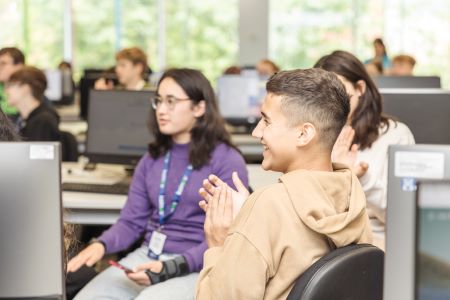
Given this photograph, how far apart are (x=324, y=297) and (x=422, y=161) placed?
46 centimetres

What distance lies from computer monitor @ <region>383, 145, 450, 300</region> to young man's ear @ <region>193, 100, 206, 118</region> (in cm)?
193

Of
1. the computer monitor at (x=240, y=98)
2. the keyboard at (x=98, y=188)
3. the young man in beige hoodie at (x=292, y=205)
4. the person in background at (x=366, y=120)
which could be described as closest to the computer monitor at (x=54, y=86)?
the computer monitor at (x=240, y=98)

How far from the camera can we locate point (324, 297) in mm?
1649

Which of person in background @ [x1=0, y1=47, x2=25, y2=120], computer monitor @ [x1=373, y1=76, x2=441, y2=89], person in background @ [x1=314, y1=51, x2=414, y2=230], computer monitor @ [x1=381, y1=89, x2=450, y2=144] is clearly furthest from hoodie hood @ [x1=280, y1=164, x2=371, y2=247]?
person in background @ [x1=0, y1=47, x2=25, y2=120]

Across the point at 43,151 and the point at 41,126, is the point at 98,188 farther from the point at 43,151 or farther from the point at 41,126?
the point at 43,151

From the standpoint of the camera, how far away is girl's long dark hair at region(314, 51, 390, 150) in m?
2.96

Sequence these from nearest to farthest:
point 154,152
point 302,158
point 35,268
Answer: point 35,268 < point 302,158 < point 154,152

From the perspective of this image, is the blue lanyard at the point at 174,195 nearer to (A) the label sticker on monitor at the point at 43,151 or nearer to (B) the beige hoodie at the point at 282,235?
(B) the beige hoodie at the point at 282,235

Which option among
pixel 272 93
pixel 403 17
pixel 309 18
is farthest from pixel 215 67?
pixel 272 93

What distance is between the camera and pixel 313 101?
1.91 metres

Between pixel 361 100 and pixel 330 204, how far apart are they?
1294 mm

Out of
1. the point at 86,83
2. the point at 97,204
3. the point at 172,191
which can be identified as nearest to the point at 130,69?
the point at 86,83

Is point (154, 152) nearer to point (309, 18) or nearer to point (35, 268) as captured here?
point (35, 268)

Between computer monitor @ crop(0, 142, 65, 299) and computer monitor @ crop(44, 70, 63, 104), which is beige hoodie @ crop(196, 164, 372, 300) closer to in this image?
computer monitor @ crop(0, 142, 65, 299)
